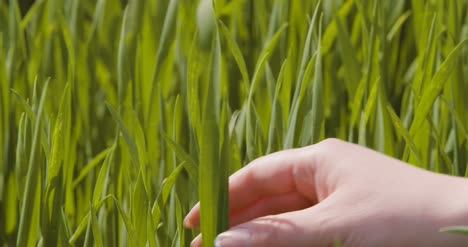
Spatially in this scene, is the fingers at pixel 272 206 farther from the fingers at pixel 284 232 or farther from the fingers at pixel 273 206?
the fingers at pixel 284 232

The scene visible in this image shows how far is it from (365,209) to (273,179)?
0.14m

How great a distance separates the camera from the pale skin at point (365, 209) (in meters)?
0.84

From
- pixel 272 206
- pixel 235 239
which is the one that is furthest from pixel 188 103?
pixel 235 239

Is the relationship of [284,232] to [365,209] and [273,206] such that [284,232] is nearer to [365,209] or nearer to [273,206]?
[365,209]

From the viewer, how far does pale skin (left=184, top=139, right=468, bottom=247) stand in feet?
2.77

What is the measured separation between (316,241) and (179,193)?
0.35 m

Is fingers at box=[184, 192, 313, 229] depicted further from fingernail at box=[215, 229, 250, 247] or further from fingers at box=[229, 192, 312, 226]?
fingernail at box=[215, 229, 250, 247]

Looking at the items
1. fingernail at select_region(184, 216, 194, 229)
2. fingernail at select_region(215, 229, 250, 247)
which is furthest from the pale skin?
fingernail at select_region(184, 216, 194, 229)

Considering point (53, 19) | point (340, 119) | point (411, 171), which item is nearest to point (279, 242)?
point (411, 171)

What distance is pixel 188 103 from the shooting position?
1.15m

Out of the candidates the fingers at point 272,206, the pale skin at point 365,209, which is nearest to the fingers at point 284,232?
the pale skin at point 365,209

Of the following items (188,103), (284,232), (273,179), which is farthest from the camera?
(188,103)

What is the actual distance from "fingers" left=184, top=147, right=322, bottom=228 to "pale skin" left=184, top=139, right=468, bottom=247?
0.05 feet

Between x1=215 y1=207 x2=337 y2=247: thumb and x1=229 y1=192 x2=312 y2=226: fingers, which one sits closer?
x1=215 y1=207 x2=337 y2=247: thumb
